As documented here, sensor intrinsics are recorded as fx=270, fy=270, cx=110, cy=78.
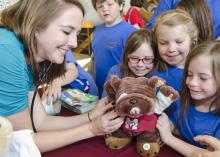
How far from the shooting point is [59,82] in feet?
4.29

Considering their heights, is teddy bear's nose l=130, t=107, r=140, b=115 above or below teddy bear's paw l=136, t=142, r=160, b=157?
above

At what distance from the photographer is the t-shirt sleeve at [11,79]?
79cm

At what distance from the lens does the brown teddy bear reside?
2.67 feet

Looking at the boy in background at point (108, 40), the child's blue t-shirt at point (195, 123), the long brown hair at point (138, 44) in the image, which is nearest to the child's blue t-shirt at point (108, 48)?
the boy in background at point (108, 40)

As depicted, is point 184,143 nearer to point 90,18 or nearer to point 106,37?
point 106,37

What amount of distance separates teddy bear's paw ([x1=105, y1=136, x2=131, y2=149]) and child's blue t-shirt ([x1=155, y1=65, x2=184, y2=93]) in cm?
40

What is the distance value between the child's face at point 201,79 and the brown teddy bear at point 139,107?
0.38 feet

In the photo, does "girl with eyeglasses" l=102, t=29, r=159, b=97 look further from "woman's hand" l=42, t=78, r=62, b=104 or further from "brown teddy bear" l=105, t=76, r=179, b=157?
"brown teddy bear" l=105, t=76, r=179, b=157

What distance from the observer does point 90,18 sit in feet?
12.2

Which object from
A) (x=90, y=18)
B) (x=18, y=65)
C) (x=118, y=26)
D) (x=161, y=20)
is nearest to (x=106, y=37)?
(x=118, y=26)

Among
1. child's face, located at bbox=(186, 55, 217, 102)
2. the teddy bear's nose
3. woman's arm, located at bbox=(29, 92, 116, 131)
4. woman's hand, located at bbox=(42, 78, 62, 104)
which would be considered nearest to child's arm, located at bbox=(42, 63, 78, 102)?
woman's hand, located at bbox=(42, 78, 62, 104)

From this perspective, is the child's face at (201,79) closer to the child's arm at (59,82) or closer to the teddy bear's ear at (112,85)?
the teddy bear's ear at (112,85)

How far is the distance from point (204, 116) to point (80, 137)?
44cm

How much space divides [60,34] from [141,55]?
1.55ft
